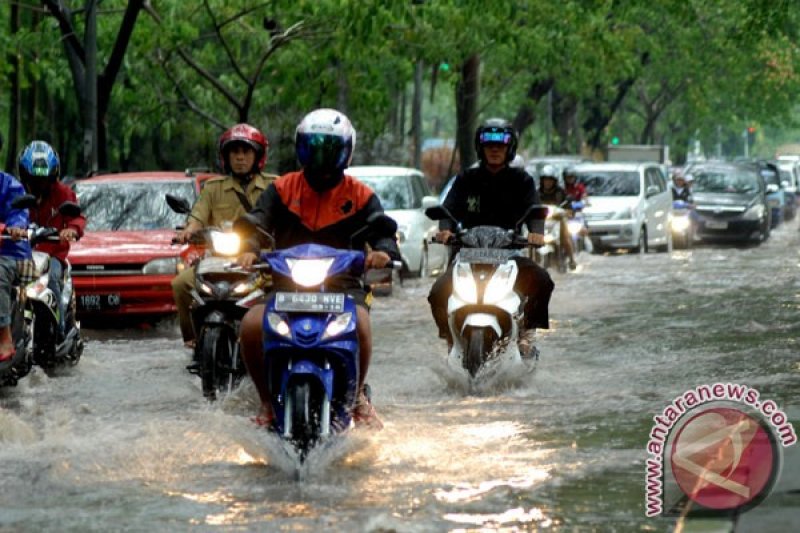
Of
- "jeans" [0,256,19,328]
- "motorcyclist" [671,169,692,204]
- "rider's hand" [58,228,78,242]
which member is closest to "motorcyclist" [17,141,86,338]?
"rider's hand" [58,228,78,242]

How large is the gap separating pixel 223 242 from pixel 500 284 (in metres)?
1.91

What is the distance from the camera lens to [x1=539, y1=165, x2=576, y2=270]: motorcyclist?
26730 mm

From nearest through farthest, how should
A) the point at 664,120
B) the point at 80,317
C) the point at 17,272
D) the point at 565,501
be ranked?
the point at 565,501 → the point at 17,272 → the point at 80,317 → the point at 664,120

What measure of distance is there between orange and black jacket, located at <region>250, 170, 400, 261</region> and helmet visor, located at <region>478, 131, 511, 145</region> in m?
3.23

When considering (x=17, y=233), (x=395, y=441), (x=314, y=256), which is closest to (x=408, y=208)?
(x=17, y=233)

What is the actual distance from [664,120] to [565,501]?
9122 centimetres

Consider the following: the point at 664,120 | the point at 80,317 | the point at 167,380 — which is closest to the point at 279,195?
the point at 167,380

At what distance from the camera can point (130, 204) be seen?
1861 centimetres

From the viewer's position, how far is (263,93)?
33219mm

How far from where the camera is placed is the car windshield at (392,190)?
25062 mm

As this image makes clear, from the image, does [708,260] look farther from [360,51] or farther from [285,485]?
[285,485]

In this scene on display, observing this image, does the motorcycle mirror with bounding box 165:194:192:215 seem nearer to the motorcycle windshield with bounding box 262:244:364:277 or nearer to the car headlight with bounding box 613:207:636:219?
the motorcycle windshield with bounding box 262:244:364:277

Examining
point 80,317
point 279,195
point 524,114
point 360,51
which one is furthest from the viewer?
point 524,114

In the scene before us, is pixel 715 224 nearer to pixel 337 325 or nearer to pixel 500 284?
pixel 500 284
